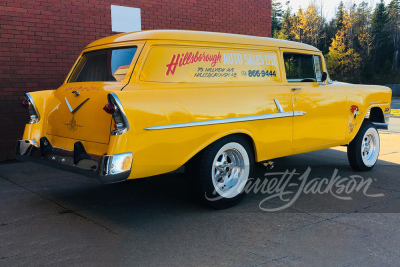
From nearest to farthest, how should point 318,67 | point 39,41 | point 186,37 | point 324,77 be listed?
point 186,37 < point 324,77 < point 318,67 < point 39,41

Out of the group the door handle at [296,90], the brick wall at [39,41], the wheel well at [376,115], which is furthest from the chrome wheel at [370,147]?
the brick wall at [39,41]

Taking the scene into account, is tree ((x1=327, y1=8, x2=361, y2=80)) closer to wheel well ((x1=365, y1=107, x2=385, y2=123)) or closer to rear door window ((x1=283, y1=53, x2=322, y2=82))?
wheel well ((x1=365, y1=107, x2=385, y2=123))

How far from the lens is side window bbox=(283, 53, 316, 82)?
215 inches

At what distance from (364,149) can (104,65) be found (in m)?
4.36

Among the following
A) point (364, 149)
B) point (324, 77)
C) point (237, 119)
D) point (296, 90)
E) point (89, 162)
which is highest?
point (324, 77)

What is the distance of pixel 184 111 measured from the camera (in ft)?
13.2

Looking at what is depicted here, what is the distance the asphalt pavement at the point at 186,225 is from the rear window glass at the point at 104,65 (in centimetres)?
146

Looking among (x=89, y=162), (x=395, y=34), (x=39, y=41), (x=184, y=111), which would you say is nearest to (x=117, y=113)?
(x=89, y=162)

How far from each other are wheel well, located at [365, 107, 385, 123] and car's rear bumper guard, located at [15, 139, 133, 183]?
184 inches

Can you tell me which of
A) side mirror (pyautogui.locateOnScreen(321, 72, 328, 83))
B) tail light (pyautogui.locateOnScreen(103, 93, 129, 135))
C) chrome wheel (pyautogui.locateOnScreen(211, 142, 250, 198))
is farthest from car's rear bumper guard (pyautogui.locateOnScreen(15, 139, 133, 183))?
side mirror (pyautogui.locateOnScreen(321, 72, 328, 83))

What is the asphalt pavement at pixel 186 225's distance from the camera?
3309 mm

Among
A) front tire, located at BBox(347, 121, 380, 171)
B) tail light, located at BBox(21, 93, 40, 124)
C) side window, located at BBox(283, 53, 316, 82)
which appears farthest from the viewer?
front tire, located at BBox(347, 121, 380, 171)

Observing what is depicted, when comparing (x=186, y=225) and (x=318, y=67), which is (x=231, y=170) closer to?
(x=186, y=225)

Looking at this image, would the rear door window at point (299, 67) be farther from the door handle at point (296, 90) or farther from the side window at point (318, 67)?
the door handle at point (296, 90)
